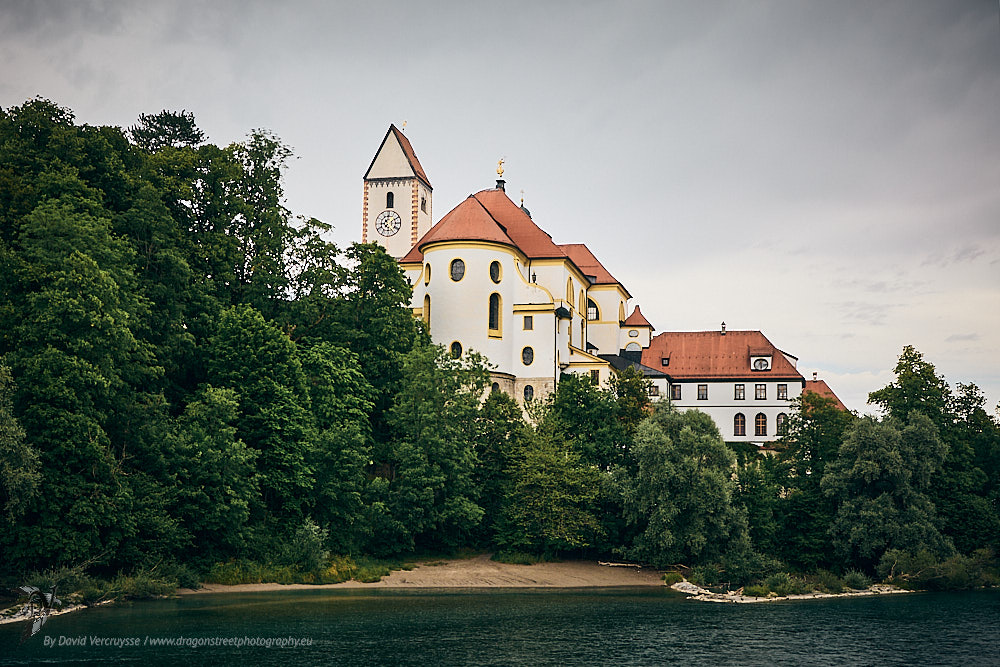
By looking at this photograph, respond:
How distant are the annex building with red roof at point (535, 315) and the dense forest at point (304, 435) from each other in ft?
21.0

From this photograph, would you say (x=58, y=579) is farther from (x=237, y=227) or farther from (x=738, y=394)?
(x=738, y=394)

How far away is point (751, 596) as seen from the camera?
4597cm

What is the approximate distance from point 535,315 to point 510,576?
930 inches

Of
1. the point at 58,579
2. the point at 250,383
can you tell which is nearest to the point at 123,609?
the point at 58,579

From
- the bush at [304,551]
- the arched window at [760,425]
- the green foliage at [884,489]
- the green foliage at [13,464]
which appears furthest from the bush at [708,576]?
the arched window at [760,425]

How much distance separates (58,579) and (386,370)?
25173 mm

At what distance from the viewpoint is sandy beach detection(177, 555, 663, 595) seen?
4759 centimetres

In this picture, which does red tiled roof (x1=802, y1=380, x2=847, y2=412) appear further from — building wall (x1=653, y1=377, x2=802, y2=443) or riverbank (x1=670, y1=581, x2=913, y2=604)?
riverbank (x1=670, y1=581, x2=913, y2=604)

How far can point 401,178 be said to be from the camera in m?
92.9

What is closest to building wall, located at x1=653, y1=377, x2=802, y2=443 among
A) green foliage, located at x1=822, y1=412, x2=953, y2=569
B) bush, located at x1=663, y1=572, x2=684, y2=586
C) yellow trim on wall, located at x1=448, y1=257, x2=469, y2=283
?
yellow trim on wall, located at x1=448, y1=257, x2=469, y2=283

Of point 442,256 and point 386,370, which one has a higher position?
point 442,256

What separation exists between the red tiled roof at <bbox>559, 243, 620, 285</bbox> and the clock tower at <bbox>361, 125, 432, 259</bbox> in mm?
14917

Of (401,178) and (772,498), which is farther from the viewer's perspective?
(401,178)

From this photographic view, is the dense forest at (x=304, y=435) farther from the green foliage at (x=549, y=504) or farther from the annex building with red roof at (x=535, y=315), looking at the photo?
the annex building with red roof at (x=535, y=315)
